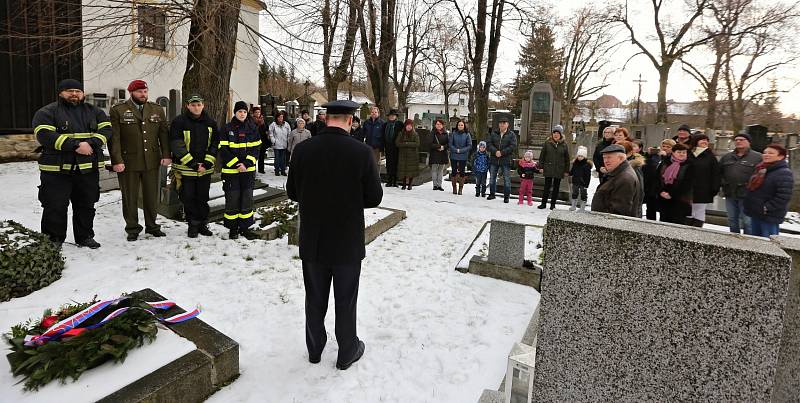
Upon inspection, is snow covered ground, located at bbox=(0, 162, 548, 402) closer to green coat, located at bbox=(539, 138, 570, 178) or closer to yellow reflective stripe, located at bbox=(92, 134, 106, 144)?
yellow reflective stripe, located at bbox=(92, 134, 106, 144)

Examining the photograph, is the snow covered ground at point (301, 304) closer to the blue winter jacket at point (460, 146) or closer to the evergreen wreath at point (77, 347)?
the evergreen wreath at point (77, 347)

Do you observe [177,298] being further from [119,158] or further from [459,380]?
[459,380]

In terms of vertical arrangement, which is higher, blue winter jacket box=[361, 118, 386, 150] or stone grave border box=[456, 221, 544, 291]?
blue winter jacket box=[361, 118, 386, 150]

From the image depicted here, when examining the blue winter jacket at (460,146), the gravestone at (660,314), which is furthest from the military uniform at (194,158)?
the blue winter jacket at (460,146)

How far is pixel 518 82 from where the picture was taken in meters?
42.0

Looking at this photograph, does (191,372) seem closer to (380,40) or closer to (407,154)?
(407,154)

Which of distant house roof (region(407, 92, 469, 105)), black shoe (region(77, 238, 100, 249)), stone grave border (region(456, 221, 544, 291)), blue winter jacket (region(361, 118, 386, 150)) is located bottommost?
stone grave border (region(456, 221, 544, 291))

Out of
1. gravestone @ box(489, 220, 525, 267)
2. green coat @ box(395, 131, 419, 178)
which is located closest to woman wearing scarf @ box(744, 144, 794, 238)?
gravestone @ box(489, 220, 525, 267)

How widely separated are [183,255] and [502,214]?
19.1 feet

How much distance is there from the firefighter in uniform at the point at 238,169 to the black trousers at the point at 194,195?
0.87 feet

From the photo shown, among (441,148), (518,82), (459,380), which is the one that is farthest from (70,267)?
(518,82)

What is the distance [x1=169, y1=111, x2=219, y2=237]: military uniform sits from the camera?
19.6ft

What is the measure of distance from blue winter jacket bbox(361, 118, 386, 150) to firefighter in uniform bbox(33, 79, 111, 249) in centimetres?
694

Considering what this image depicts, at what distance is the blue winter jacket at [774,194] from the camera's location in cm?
626
